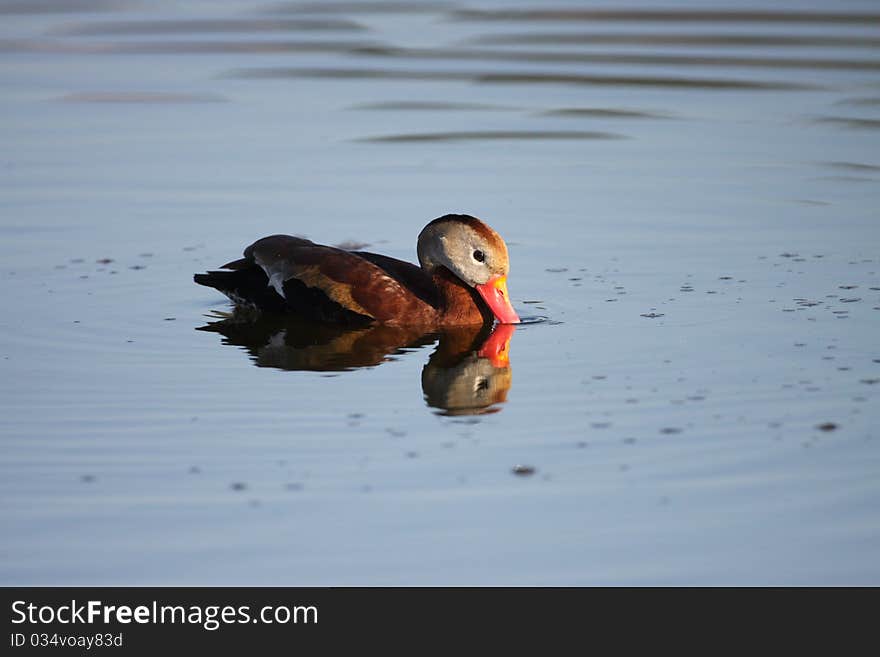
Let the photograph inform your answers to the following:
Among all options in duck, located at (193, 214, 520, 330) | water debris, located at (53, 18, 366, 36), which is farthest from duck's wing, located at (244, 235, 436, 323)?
water debris, located at (53, 18, 366, 36)

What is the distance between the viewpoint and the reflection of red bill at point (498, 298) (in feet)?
30.3

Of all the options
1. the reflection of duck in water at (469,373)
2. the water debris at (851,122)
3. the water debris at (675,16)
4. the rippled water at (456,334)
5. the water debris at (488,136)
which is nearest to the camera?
the rippled water at (456,334)

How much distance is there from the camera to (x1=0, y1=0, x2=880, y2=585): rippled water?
596 centimetres

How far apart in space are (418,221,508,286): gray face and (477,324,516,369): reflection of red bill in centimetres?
32

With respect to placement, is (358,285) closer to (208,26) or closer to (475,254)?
(475,254)

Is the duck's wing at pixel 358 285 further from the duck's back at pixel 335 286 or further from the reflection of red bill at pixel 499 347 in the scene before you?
the reflection of red bill at pixel 499 347

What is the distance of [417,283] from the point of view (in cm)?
935

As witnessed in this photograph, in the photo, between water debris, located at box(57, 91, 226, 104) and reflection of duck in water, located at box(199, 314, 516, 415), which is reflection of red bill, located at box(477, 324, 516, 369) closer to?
reflection of duck in water, located at box(199, 314, 516, 415)

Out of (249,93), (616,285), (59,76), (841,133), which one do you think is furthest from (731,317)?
(59,76)

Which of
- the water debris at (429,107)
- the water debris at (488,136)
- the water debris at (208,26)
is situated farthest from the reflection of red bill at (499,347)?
the water debris at (208,26)

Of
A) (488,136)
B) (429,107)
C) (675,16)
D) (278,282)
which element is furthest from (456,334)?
(675,16)

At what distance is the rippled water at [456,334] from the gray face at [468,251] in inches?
14.6

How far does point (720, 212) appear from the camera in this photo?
38.1 ft

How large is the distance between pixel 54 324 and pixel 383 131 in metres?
5.89
